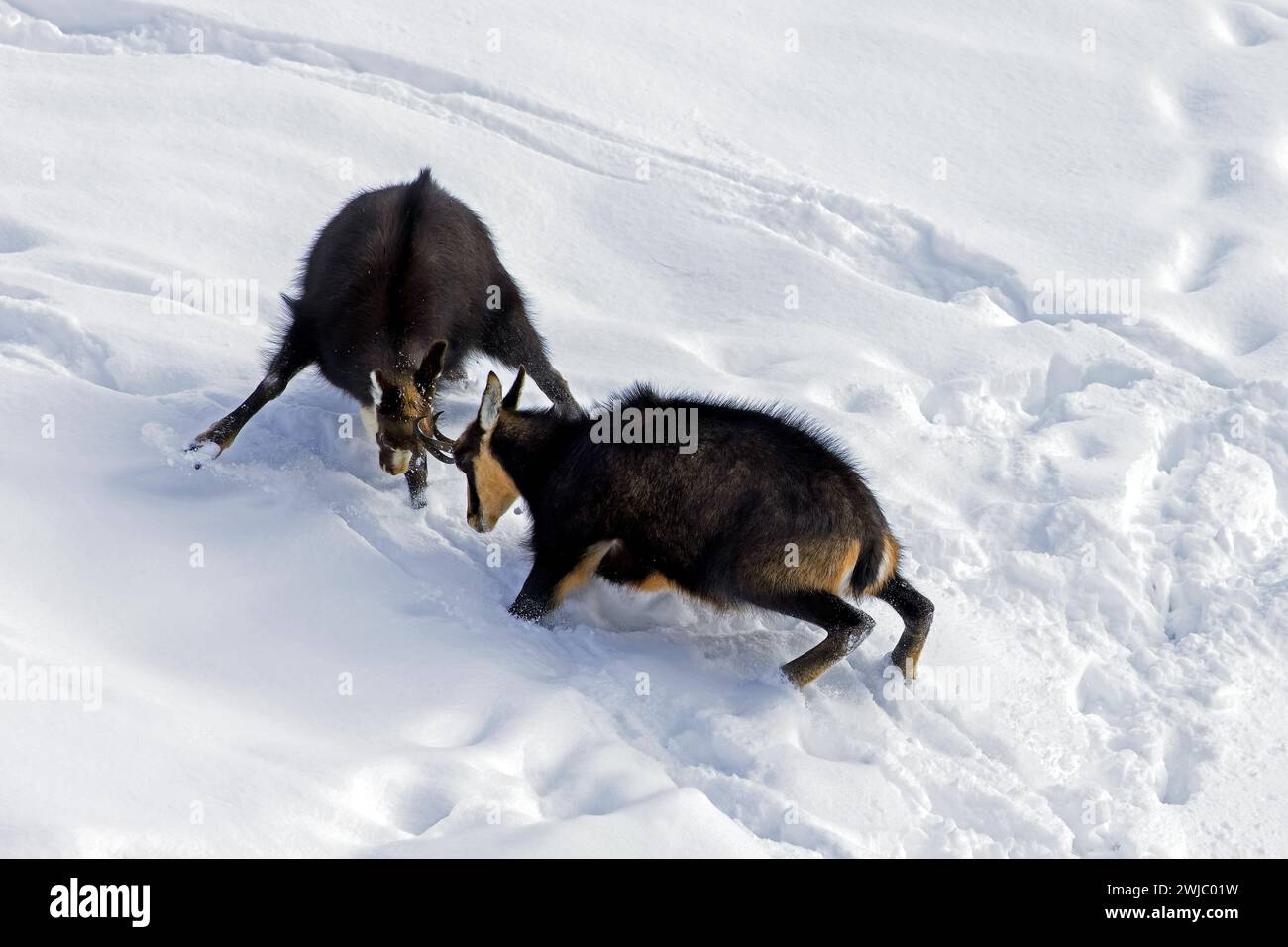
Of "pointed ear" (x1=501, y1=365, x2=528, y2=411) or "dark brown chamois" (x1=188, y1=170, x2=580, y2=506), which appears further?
"dark brown chamois" (x1=188, y1=170, x2=580, y2=506)

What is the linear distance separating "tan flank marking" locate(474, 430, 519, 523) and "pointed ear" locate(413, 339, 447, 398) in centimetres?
50

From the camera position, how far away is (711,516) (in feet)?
20.6

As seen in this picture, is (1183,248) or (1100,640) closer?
(1100,640)

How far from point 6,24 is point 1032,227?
8.96 m

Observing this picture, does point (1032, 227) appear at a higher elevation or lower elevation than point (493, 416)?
higher

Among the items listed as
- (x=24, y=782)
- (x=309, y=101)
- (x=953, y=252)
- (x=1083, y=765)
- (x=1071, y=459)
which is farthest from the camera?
(x=309, y=101)

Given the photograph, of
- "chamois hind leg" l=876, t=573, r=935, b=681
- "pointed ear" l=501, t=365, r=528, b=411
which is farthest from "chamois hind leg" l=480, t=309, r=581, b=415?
"chamois hind leg" l=876, t=573, r=935, b=681

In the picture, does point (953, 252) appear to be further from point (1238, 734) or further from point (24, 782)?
point (24, 782)

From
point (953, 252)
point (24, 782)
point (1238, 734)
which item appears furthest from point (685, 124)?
point (24, 782)

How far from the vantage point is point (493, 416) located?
22.5ft

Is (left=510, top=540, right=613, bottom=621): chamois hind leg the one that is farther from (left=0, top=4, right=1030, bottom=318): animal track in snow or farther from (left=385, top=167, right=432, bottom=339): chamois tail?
(left=0, top=4, right=1030, bottom=318): animal track in snow

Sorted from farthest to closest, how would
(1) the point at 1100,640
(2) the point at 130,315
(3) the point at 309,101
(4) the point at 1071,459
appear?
(3) the point at 309,101, (2) the point at 130,315, (4) the point at 1071,459, (1) the point at 1100,640

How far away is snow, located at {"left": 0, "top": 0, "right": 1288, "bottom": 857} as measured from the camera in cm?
549

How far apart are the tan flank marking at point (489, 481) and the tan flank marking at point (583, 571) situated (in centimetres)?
68
